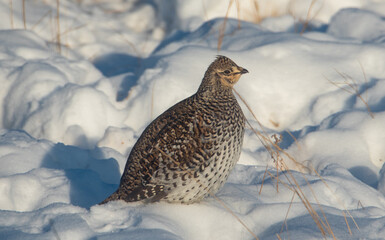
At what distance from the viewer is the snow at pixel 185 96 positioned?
3.32 m

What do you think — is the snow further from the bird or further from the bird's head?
the bird's head

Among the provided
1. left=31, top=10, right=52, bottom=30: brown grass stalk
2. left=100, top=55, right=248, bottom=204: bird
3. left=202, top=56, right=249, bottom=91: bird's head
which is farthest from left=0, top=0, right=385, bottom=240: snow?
left=202, top=56, right=249, bottom=91: bird's head

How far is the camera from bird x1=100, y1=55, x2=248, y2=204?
3318 mm

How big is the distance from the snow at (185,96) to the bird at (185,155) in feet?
0.47

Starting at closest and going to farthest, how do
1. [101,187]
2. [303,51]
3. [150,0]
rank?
[101,187], [303,51], [150,0]

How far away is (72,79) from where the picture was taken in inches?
236

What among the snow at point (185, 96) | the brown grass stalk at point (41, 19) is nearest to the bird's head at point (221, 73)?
the snow at point (185, 96)

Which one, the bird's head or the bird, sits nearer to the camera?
the bird

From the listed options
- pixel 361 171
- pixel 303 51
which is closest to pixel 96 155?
pixel 361 171

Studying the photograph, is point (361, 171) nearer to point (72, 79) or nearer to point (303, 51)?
point (303, 51)

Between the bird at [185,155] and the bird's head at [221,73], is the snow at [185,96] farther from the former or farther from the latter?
the bird's head at [221,73]

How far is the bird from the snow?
14 cm

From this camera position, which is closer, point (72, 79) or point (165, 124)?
point (165, 124)

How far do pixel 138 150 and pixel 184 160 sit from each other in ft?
1.22
